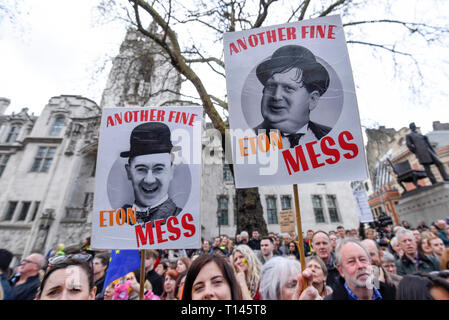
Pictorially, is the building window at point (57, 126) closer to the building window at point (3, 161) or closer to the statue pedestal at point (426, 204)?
the building window at point (3, 161)

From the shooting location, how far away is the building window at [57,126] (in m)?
20.1

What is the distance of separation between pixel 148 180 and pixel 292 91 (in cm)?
181

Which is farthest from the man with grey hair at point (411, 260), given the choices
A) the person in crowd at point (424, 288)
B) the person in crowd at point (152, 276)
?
the person in crowd at point (152, 276)

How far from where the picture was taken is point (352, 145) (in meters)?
2.00

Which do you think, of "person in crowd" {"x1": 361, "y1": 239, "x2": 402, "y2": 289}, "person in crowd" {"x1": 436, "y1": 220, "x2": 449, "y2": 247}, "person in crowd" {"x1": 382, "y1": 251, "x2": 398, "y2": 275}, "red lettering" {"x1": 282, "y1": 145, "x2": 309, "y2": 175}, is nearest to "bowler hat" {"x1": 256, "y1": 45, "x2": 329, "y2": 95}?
"red lettering" {"x1": 282, "y1": 145, "x2": 309, "y2": 175}

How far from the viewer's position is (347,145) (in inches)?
79.4

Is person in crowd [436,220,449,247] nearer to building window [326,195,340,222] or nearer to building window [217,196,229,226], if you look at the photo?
building window [217,196,229,226]

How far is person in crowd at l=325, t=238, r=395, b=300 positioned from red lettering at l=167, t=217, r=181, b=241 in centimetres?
149

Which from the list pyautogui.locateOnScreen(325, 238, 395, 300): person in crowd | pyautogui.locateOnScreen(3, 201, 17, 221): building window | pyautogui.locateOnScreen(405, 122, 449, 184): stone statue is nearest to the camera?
pyautogui.locateOnScreen(325, 238, 395, 300): person in crowd

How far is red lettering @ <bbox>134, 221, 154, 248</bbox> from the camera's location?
2.18 m
